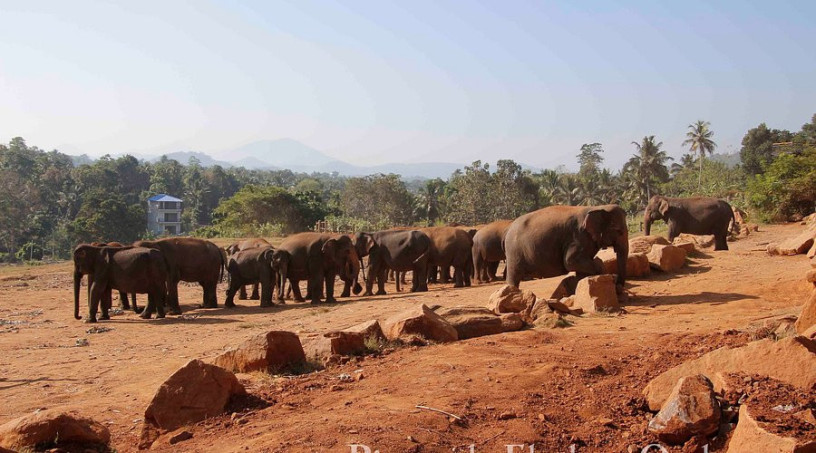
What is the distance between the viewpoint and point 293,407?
7047 mm

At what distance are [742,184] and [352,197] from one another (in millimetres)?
34304

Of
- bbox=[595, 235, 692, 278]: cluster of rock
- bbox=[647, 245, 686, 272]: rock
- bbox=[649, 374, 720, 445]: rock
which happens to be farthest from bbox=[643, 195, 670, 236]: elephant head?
bbox=[649, 374, 720, 445]: rock

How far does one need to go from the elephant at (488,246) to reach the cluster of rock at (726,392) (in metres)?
15.5

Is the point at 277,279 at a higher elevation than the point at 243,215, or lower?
lower

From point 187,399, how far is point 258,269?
13843 mm

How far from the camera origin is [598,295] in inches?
456

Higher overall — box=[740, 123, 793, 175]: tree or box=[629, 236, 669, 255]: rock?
box=[740, 123, 793, 175]: tree

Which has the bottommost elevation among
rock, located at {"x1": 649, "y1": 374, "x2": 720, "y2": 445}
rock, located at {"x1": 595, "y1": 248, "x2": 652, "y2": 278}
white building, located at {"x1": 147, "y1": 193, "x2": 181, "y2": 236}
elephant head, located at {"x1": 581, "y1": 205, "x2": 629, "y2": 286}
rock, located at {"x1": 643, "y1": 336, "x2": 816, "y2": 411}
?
rock, located at {"x1": 649, "y1": 374, "x2": 720, "y2": 445}

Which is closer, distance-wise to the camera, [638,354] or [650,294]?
[638,354]

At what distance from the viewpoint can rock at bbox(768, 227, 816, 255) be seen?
15766 millimetres

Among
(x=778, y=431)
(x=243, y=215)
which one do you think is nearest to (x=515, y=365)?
(x=778, y=431)

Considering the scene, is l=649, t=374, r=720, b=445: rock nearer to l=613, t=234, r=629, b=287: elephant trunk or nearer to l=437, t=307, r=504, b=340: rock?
l=437, t=307, r=504, b=340: rock

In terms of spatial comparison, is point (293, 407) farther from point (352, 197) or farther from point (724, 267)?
point (352, 197)

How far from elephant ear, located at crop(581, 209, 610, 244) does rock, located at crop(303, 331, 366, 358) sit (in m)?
6.02
